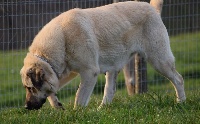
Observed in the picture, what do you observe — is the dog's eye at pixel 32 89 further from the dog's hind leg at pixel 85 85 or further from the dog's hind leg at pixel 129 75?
the dog's hind leg at pixel 129 75

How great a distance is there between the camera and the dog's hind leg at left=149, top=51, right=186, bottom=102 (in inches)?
369

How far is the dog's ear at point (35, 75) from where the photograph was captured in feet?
28.0

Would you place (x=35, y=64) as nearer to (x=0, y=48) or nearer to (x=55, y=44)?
(x=55, y=44)

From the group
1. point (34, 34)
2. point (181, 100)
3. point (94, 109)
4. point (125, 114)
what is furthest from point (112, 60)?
point (34, 34)

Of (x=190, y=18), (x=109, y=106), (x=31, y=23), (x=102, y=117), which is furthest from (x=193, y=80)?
(x=102, y=117)

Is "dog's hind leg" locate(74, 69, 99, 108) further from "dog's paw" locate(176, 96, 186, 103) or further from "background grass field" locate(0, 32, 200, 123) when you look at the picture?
"dog's paw" locate(176, 96, 186, 103)

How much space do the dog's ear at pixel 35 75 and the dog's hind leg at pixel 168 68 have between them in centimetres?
160

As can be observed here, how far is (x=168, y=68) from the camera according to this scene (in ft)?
31.0

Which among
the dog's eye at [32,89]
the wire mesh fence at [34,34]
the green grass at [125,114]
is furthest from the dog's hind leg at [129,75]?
the dog's eye at [32,89]

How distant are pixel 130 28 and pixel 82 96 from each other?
113cm

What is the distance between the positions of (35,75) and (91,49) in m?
0.78

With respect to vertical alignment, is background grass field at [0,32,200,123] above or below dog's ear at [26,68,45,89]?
below

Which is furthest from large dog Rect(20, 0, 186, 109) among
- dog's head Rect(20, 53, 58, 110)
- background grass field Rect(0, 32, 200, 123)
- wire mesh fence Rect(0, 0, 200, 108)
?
wire mesh fence Rect(0, 0, 200, 108)

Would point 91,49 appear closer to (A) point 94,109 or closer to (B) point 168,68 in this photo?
(A) point 94,109
